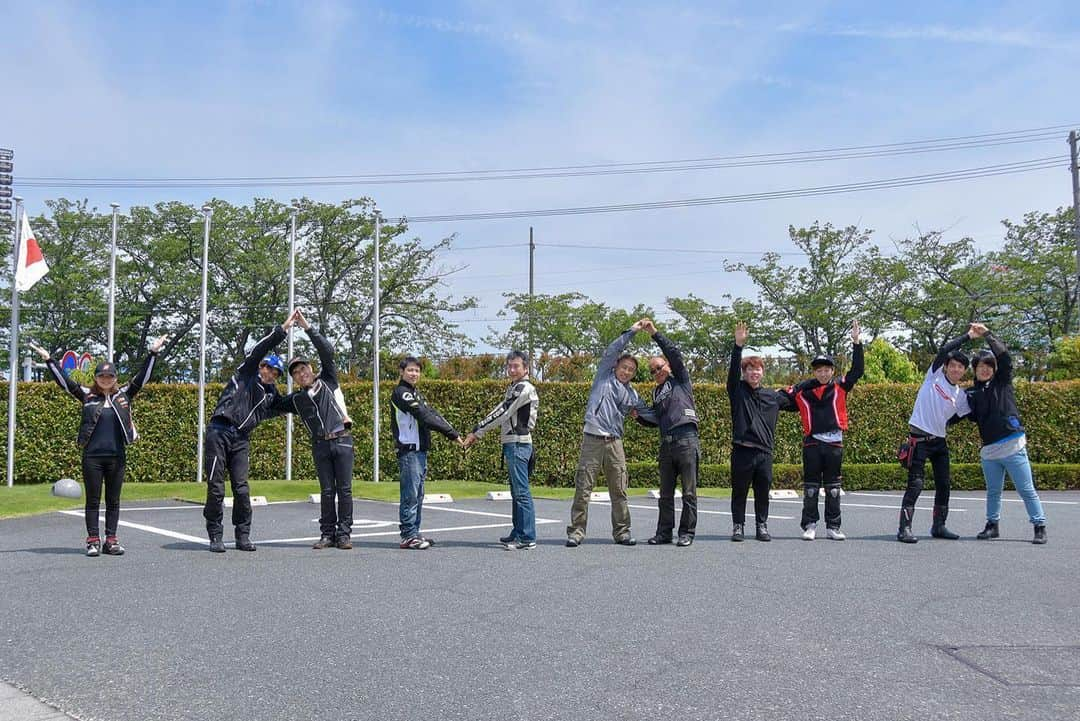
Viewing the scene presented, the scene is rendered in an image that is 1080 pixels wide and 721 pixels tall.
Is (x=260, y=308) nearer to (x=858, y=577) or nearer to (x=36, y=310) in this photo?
(x=36, y=310)

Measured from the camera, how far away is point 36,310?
41.3m

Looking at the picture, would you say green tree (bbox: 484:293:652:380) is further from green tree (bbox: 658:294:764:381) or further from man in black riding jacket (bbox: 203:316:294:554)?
man in black riding jacket (bbox: 203:316:294:554)

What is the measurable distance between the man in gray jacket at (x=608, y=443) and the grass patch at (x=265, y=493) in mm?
6938

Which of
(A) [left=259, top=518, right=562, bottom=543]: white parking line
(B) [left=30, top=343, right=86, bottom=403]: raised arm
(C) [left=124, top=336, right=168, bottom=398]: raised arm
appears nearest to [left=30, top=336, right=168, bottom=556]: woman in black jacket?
(B) [left=30, top=343, right=86, bottom=403]: raised arm

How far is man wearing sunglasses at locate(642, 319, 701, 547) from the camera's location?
8.83 meters

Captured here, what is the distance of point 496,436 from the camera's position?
66.6 feet

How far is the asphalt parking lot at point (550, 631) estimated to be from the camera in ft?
13.2

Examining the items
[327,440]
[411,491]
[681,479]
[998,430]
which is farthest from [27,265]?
[998,430]

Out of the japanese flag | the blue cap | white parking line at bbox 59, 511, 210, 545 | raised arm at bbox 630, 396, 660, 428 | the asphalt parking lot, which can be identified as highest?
the japanese flag

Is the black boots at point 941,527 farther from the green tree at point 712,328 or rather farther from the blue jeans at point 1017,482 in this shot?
the green tree at point 712,328

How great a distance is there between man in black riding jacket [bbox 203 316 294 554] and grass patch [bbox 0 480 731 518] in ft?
18.5

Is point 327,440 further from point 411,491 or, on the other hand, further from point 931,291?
point 931,291

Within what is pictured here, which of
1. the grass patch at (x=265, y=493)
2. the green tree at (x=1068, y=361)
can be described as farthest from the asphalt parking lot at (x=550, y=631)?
the green tree at (x=1068, y=361)

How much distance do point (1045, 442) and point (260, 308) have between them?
3107 cm
